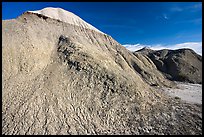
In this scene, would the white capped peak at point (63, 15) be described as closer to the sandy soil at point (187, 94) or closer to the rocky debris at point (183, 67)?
the rocky debris at point (183, 67)

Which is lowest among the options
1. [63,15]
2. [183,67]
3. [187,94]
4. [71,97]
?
[187,94]

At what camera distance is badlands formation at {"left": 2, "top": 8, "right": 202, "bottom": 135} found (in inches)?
581

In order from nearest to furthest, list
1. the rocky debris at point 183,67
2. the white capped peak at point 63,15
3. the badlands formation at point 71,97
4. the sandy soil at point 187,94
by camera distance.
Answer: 1. the badlands formation at point 71,97
2. the sandy soil at point 187,94
3. the rocky debris at point 183,67
4. the white capped peak at point 63,15

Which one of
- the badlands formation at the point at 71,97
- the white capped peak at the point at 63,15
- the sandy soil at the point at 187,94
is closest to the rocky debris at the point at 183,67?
the sandy soil at the point at 187,94

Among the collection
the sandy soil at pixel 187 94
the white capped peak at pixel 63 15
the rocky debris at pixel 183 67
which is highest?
the white capped peak at pixel 63 15

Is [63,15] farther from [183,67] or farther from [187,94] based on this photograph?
[187,94]

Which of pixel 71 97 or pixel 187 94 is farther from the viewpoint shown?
pixel 187 94

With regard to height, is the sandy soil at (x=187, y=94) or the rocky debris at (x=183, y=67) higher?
the rocky debris at (x=183, y=67)

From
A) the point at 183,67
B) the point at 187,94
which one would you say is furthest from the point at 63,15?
the point at 187,94

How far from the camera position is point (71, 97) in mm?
17516

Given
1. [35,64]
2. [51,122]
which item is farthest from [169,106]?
[35,64]

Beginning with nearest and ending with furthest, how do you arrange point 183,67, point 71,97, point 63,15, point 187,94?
point 71,97 → point 187,94 → point 183,67 → point 63,15

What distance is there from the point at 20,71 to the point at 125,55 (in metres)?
20.8

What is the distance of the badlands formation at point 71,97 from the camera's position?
48.4ft
